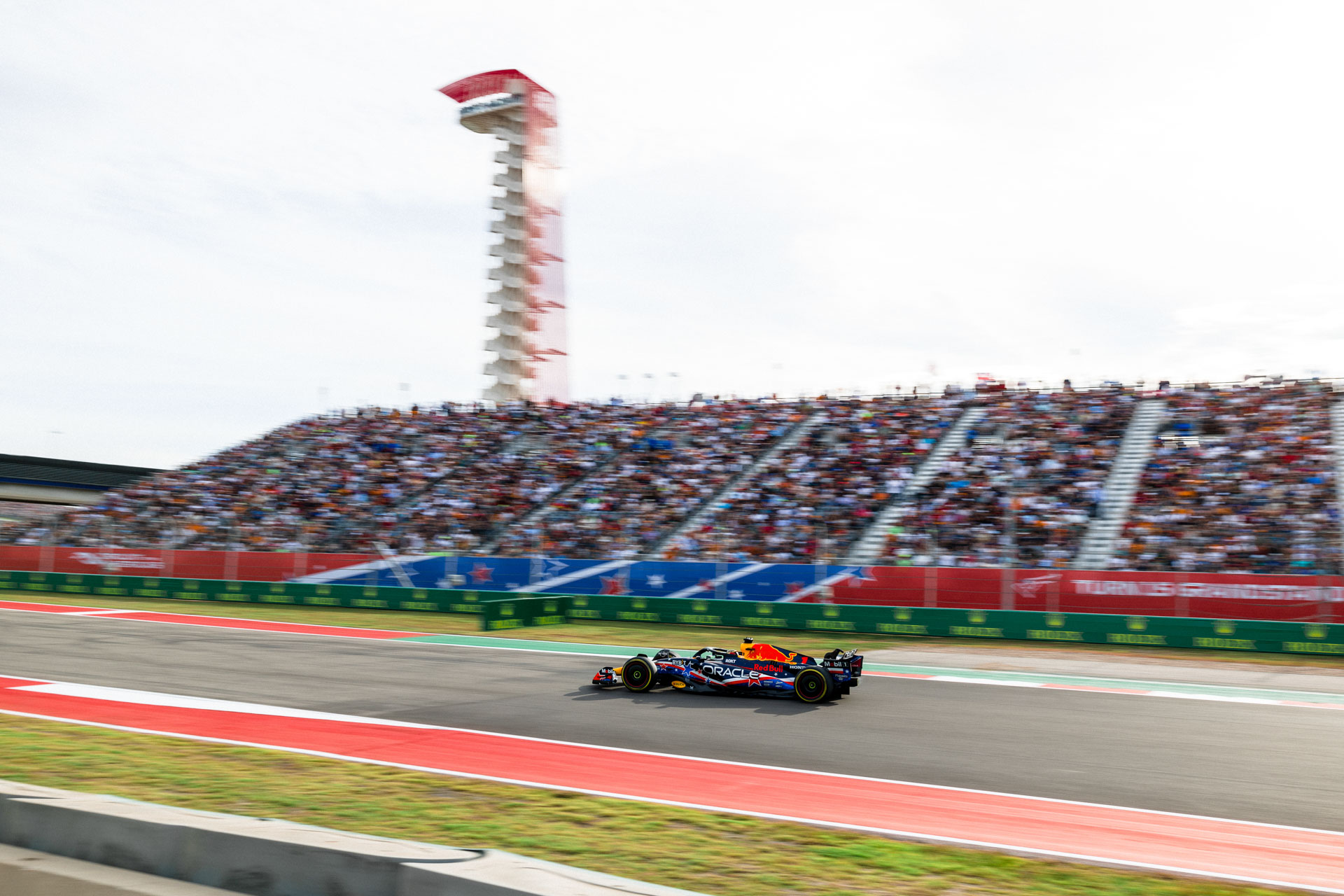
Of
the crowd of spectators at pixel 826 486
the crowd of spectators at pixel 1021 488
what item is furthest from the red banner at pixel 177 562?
the crowd of spectators at pixel 1021 488

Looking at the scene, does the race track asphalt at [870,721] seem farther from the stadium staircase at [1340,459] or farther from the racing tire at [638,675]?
the stadium staircase at [1340,459]

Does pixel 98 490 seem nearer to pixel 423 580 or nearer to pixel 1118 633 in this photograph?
pixel 423 580

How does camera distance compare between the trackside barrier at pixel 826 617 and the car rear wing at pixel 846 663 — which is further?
the trackside barrier at pixel 826 617

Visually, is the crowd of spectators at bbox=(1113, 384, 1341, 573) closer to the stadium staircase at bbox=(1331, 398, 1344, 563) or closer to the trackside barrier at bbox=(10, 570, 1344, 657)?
the stadium staircase at bbox=(1331, 398, 1344, 563)

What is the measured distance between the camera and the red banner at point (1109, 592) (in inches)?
733

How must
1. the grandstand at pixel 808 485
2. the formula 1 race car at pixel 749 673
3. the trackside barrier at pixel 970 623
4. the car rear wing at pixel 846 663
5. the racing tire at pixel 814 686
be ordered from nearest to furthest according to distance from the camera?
the racing tire at pixel 814 686 < the formula 1 race car at pixel 749 673 < the car rear wing at pixel 846 663 < the trackside barrier at pixel 970 623 < the grandstand at pixel 808 485

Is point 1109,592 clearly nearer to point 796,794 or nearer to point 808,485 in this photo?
point 808,485

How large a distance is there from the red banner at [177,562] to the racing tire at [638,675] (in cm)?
1739

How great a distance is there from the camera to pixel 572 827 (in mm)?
6422

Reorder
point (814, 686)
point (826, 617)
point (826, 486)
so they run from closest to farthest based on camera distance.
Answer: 1. point (814, 686)
2. point (826, 617)
3. point (826, 486)

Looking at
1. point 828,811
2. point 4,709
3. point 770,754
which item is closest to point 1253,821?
point 828,811

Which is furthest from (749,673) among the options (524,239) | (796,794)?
(524,239)

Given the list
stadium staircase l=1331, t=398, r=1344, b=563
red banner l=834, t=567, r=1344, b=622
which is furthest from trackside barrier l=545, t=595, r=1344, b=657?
stadium staircase l=1331, t=398, r=1344, b=563

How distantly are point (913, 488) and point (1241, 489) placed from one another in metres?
7.32
